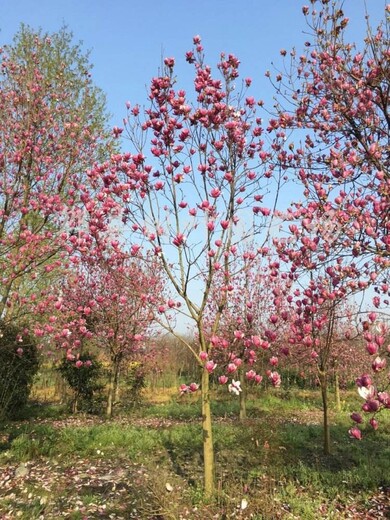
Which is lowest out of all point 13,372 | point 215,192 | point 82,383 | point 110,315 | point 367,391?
point 82,383

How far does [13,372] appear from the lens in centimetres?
1218

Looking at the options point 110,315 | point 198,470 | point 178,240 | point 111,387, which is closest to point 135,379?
point 111,387

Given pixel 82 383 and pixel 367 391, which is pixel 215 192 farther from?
pixel 82 383

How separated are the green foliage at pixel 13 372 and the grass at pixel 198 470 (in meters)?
2.71

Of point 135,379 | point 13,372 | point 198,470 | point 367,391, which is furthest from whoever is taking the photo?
point 135,379

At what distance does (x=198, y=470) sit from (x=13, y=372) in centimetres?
791

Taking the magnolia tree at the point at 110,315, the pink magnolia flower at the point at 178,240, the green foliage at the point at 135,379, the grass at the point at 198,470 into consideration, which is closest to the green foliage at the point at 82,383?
the magnolia tree at the point at 110,315

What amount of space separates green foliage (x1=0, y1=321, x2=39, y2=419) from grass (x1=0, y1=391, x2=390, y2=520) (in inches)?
107

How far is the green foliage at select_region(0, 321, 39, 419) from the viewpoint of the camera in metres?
Answer: 11.8

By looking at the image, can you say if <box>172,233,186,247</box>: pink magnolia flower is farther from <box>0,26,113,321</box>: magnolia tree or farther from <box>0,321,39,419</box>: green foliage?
<box>0,321,39,419</box>: green foliage

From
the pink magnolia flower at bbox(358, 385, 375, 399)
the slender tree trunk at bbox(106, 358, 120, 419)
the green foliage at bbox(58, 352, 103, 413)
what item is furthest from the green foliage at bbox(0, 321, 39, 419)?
the pink magnolia flower at bbox(358, 385, 375, 399)

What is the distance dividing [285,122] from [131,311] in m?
8.06

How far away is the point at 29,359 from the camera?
43.8ft

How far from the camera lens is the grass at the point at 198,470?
494cm
